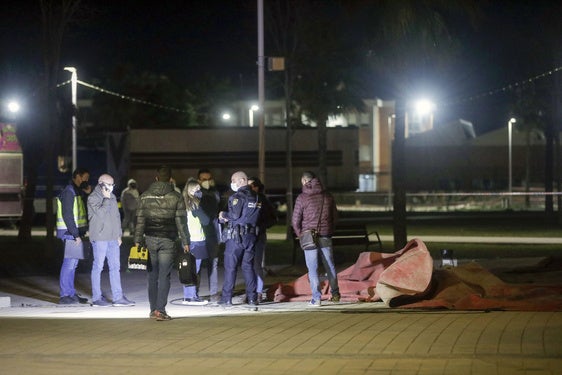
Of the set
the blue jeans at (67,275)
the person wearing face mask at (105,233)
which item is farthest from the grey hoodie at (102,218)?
the blue jeans at (67,275)

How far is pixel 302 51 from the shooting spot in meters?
34.4

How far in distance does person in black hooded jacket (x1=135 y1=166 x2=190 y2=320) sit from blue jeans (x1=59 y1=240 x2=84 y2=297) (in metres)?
2.79

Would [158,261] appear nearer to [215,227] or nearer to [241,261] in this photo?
[241,261]

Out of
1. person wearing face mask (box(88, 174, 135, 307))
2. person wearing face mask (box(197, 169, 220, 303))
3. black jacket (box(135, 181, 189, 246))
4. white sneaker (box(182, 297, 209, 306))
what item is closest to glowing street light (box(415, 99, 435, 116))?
person wearing face mask (box(197, 169, 220, 303))

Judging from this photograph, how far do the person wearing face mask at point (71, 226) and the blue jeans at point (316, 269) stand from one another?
3.36 metres

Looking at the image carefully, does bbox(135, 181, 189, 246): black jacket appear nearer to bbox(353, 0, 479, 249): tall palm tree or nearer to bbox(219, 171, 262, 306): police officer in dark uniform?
bbox(219, 171, 262, 306): police officer in dark uniform

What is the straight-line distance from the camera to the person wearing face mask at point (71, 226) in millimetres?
15242

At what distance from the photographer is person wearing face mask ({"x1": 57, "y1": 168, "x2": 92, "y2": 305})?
50.0 feet

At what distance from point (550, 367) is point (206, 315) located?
572cm

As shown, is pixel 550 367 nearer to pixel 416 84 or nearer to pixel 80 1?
pixel 416 84

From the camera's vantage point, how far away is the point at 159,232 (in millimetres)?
12805

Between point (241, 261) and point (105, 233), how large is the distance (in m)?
2.03

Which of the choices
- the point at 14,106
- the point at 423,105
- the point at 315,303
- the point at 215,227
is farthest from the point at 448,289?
the point at 423,105

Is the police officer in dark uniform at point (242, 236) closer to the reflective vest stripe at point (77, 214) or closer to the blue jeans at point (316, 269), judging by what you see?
the blue jeans at point (316, 269)
